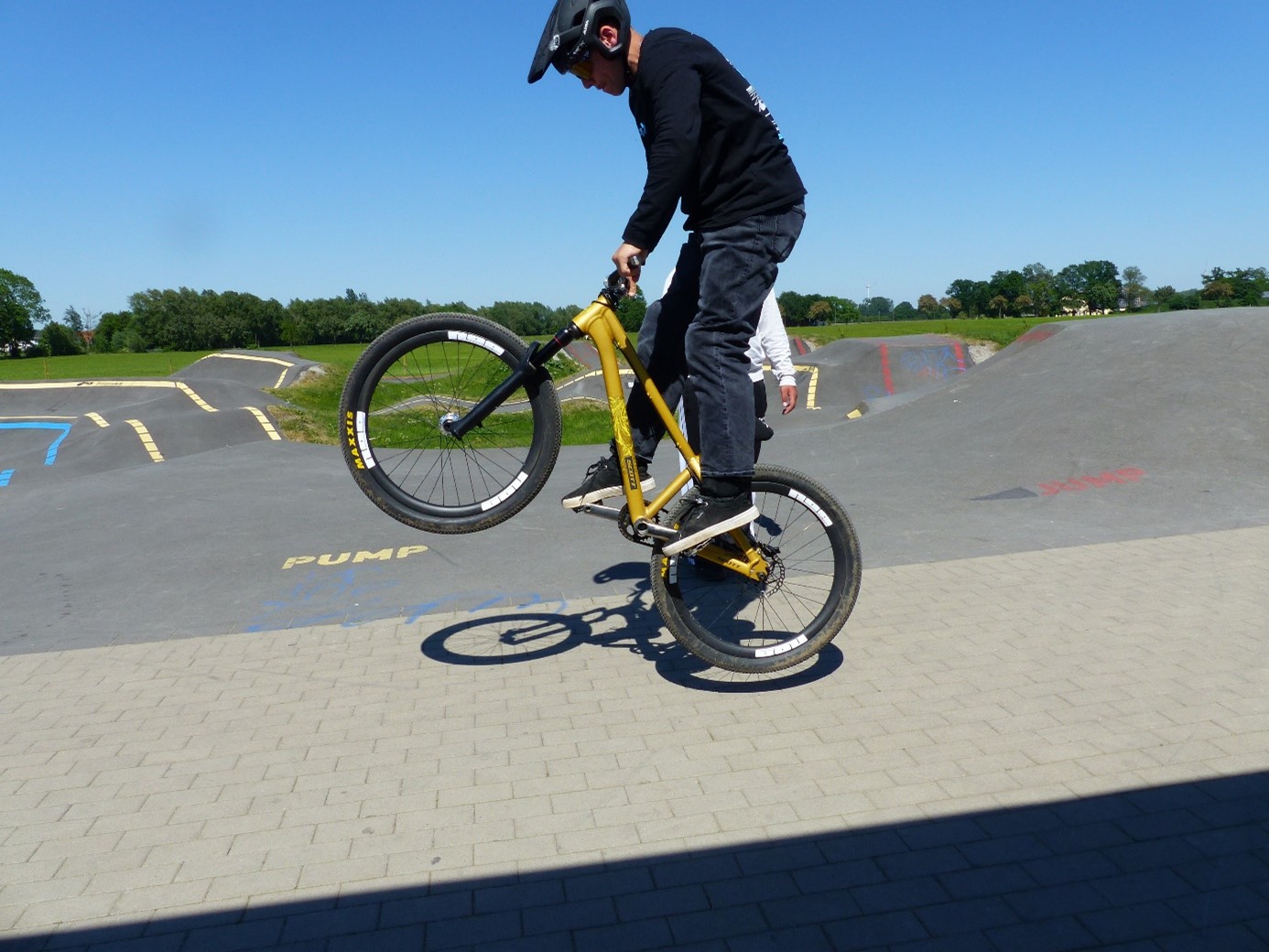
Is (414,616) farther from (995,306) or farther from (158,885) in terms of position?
(995,306)

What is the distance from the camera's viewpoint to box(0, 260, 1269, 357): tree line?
45.2 metres

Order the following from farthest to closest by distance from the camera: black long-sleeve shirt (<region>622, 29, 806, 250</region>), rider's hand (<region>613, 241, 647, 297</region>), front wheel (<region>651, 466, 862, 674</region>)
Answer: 1. front wheel (<region>651, 466, 862, 674</region>)
2. rider's hand (<region>613, 241, 647, 297</region>)
3. black long-sleeve shirt (<region>622, 29, 806, 250</region>)

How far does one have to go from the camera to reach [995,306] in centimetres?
9862

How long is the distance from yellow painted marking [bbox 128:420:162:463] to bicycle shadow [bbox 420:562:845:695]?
1064cm

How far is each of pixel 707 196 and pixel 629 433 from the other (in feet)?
3.53

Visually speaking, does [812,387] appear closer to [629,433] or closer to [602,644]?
[602,644]

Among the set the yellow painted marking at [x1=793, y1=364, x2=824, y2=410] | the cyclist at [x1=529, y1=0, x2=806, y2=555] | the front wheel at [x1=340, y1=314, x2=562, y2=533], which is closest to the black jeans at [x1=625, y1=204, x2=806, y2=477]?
the cyclist at [x1=529, y1=0, x2=806, y2=555]

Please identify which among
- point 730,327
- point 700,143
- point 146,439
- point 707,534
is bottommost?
point 146,439

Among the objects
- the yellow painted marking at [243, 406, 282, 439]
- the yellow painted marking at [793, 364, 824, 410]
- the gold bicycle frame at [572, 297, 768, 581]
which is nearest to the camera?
the gold bicycle frame at [572, 297, 768, 581]

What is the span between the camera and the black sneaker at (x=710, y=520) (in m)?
3.97

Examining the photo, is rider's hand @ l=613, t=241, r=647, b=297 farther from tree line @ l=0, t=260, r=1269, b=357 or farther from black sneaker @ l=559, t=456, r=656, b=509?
tree line @ l=0, t=260, r=1269, b=357

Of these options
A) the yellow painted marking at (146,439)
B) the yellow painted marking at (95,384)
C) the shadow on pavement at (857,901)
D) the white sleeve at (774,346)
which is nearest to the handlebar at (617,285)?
the shadow on pavement at (857,901)

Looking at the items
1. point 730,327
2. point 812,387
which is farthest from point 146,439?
point 812,387

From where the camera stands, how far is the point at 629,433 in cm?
417
